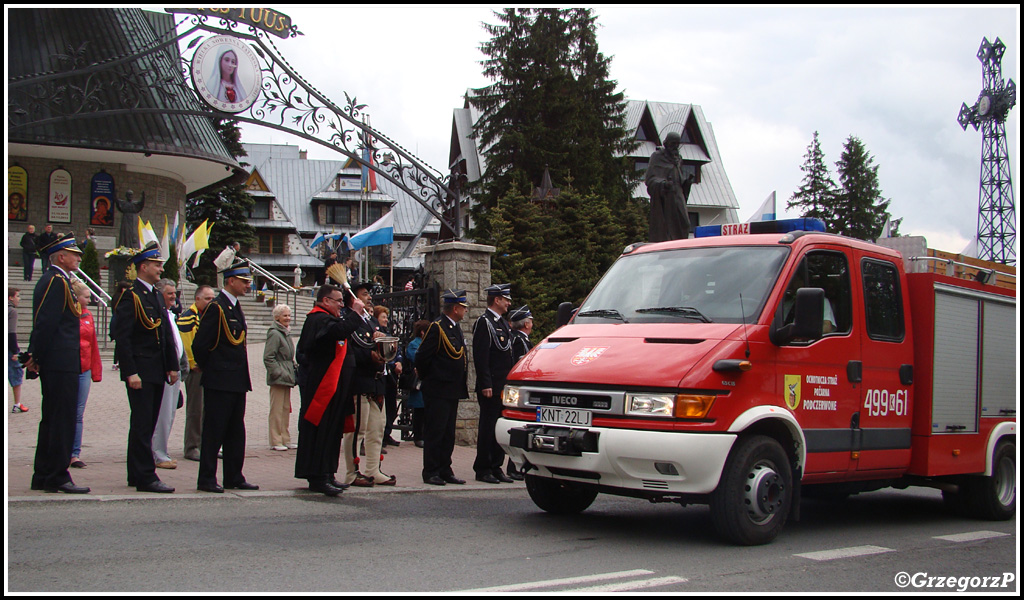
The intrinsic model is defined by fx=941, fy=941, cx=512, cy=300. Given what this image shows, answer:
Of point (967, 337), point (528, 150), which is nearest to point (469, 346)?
point (967, 337)

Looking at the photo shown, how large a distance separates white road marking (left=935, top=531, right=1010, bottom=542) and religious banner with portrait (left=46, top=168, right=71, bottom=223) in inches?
1609

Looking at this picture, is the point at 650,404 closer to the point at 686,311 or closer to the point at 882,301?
the point at 686,311

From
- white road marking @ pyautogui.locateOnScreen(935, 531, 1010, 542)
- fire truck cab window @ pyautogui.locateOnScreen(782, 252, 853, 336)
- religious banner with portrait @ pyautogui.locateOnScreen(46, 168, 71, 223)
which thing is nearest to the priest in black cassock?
fire truck cab window @ pyautogui.locateOnScreen(782, 252, 853, 336)

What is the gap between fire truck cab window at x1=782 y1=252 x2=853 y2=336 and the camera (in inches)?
291

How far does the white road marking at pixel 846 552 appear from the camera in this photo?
654 cm

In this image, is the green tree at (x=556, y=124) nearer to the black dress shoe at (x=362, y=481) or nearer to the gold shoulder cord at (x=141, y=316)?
the black dress shoe at (x=362, y=481)

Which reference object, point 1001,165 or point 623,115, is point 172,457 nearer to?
point 623,115

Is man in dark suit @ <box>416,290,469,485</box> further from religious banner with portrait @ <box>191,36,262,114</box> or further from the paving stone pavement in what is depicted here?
religious banner with portrait @ <box>191,36,262,114</box>

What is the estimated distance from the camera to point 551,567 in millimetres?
5918

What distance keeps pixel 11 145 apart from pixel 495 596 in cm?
3995

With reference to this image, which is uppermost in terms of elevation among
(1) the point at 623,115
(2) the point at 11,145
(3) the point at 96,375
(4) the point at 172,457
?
(1) the point at 623,115

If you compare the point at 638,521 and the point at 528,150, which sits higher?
the point at 528,150

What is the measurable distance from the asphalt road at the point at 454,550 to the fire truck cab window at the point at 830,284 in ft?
5.62

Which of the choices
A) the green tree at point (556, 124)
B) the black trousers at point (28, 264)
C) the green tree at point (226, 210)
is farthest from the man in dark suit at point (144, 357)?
the green tree at point (226, 210)
